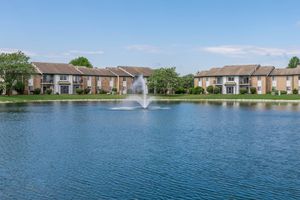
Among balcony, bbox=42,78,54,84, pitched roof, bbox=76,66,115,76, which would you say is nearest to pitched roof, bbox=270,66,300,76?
pitched roof, bbox=76,66,115,76

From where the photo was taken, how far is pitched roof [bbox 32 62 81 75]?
10475 centimetres

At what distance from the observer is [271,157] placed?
22891 mm

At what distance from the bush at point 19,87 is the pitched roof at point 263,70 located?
57.2m

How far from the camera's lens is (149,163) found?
70.2 ft

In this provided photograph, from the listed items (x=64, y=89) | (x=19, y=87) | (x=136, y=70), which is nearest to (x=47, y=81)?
(x=64, y=89)

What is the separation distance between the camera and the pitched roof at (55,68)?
344 feet

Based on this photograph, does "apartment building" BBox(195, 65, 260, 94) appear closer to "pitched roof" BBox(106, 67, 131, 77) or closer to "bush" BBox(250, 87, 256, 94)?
"bush" BBox(250, 87, 256, 94)

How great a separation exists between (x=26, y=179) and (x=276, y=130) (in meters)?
23.1

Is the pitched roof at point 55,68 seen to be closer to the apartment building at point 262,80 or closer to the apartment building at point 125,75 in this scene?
the apartment building at point 125,75

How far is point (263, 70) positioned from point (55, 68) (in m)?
53.3

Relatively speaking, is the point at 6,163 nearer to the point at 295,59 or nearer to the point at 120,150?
the point at 120,150

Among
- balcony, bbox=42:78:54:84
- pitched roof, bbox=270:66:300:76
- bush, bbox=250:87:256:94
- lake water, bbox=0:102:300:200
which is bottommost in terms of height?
lake water, bbox=0:102:300:200

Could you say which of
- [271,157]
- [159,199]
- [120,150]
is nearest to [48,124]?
[120,150]

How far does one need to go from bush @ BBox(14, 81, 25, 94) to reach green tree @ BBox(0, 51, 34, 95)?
346cm
